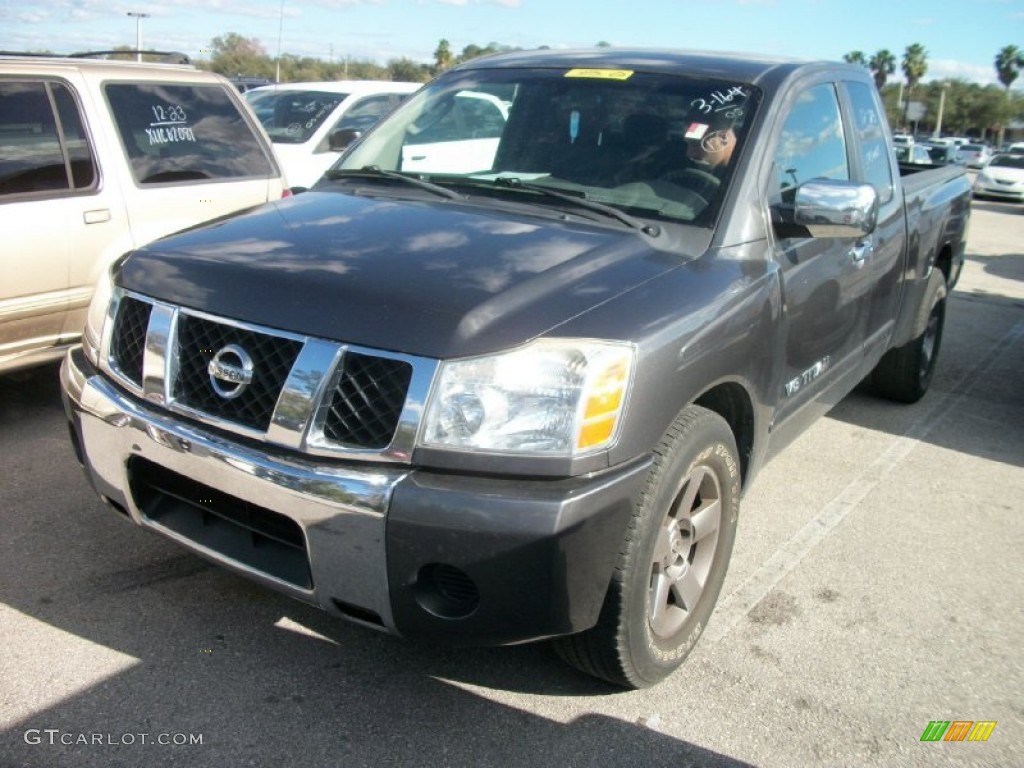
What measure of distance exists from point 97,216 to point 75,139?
43 cm

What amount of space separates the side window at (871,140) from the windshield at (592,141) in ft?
3.60

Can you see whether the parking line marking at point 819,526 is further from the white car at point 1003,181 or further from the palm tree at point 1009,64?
the palm tree at point 1009,64

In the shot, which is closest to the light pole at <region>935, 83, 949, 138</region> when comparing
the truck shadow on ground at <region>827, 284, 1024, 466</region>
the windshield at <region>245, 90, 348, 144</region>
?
the windshield at <region>245, 90, 348, 144</region>

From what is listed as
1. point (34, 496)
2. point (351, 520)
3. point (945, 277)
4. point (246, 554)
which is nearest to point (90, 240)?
point (34, 496)

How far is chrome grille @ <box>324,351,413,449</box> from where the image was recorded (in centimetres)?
244

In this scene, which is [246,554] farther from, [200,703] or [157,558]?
[157,558]

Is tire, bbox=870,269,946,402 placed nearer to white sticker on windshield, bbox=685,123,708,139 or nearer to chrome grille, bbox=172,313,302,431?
white sticker on windshield, bbox=685,123,708,139

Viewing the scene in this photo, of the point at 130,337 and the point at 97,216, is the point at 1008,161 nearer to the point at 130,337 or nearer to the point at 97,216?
the point at 97,216

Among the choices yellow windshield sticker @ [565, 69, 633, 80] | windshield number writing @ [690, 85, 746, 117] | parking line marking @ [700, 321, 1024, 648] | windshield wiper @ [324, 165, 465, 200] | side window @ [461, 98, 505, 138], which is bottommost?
parking line marking @ [700, 321, 1024, 648]

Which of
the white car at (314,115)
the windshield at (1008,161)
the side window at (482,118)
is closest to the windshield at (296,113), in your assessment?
the white car at (314,115)

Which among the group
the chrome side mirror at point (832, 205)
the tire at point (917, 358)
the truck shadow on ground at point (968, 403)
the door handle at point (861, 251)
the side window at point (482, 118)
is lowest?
the truck shadow on ground at point (968, 403)

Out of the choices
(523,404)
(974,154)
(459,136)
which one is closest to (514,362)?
(523,404)

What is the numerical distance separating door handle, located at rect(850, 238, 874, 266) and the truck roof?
0.76 m

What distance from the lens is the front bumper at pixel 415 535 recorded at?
234 cm
